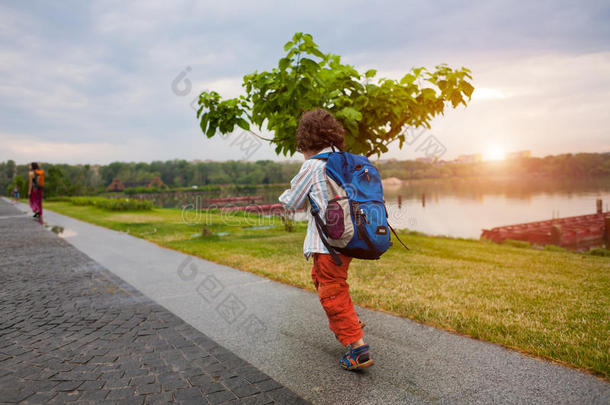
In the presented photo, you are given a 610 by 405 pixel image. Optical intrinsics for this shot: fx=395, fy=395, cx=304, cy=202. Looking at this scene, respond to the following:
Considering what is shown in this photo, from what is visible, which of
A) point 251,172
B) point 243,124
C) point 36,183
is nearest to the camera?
point 243,124

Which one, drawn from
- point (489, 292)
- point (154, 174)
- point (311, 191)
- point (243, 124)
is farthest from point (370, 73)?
point (154, 174)

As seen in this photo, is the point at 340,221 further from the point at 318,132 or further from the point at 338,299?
the point at 318,132

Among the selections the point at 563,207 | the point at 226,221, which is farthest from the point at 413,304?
the point at 563,207

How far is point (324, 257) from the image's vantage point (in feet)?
9.07

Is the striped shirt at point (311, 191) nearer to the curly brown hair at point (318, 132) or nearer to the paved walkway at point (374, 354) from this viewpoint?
the curly brown hair at point (318, 132)

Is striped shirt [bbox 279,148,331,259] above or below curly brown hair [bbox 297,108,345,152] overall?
below

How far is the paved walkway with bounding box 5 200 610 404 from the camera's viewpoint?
2.40 meters

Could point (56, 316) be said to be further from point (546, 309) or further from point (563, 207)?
point (563, 207)

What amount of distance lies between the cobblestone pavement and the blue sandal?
1.60 feet

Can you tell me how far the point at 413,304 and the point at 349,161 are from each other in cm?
212

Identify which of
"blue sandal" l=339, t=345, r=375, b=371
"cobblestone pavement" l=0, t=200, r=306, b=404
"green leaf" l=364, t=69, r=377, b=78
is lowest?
"cobblestone pavement" l=0, t=200, r=306, b=404

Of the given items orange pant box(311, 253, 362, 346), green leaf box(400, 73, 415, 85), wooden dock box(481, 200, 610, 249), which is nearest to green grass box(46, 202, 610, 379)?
orange pant box(311, 253, 362, 346)

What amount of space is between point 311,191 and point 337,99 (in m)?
3.47

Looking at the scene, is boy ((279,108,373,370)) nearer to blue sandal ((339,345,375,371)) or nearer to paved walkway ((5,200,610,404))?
blue sandal ((339,345,375,371))
